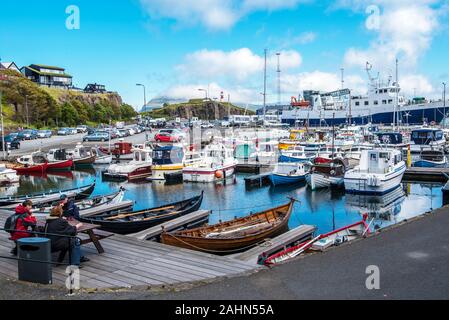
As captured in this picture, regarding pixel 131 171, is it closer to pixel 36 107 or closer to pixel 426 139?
pixel 426 139

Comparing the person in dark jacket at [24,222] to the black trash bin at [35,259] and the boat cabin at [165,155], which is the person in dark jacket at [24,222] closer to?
the black trash bin at [35,259]

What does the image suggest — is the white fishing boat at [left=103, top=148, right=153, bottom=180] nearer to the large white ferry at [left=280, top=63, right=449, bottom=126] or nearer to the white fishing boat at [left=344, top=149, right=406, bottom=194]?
the white fishing boat at [left=344, top=149, right=406, bottom=194]

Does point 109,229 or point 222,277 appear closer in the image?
point 222,277

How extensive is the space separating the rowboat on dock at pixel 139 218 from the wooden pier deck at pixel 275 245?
532 cm

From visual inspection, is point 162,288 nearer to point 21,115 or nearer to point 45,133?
point 45,133

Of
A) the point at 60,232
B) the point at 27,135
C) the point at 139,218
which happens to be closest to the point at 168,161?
the point at 139,218

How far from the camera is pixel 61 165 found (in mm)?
46406

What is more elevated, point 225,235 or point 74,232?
point 74,232

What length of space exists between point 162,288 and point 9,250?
5222mm

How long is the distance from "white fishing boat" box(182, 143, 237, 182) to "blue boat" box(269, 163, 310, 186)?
203 inches

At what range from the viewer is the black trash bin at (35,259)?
28.5ft

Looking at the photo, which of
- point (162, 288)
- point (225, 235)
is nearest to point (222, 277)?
point (162, 288)

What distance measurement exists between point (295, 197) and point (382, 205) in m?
5.82

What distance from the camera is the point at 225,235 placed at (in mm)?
17391
